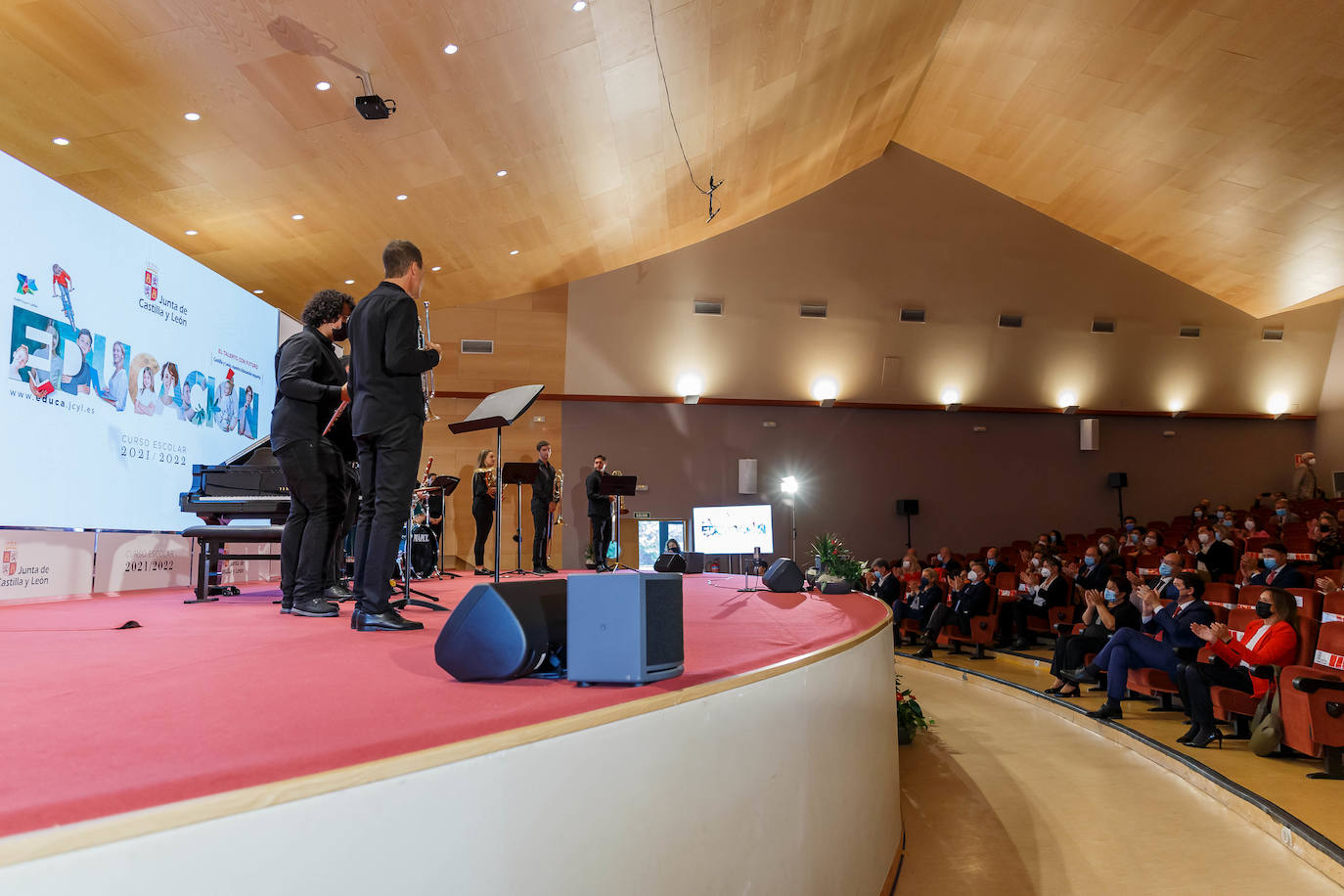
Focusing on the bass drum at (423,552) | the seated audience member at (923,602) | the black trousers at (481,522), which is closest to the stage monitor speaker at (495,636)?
the bass drum at (423,552)

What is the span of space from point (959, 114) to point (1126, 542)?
6.00 m

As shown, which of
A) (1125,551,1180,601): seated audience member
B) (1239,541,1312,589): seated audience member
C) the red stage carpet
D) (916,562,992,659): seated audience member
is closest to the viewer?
the red stage carpet

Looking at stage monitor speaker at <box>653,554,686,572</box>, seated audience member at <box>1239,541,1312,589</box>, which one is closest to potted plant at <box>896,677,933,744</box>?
stage monitor speaker at <box>653,554,686,572</box>

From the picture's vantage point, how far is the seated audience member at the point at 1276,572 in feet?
20.3

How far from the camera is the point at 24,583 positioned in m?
4.92

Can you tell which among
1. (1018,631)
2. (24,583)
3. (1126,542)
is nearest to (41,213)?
(24,583)

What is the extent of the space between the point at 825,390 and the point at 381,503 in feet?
36.0

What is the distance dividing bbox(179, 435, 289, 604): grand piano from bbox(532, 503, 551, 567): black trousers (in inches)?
145

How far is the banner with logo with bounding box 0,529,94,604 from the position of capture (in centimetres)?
479

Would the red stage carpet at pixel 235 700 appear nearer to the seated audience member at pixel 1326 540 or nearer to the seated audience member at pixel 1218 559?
the seated audience member at pixel 1326 540

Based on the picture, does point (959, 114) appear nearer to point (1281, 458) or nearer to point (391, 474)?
point (1281, 458)

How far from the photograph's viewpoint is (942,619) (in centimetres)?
962

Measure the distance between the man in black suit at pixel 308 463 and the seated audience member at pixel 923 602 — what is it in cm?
771

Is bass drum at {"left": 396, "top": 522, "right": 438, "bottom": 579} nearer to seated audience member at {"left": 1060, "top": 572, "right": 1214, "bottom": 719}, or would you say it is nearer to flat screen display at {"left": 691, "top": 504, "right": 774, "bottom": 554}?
flat screen display at {"left": 691, "top": 504, "right": 774, "bottom": 554}
